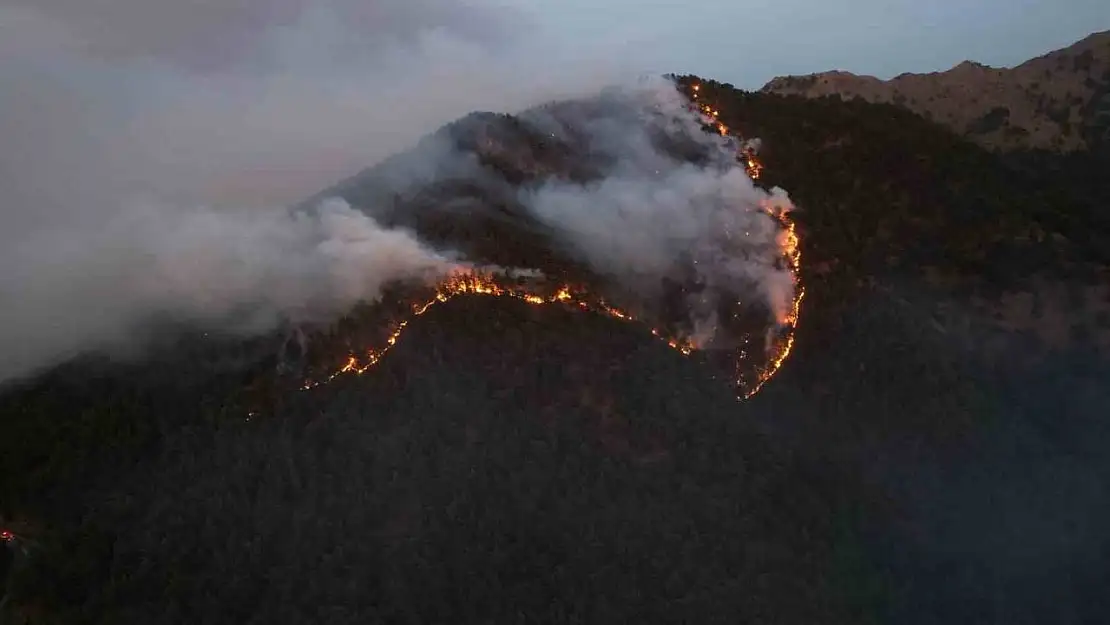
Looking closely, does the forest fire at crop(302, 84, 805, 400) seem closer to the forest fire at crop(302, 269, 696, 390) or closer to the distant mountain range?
the forest fire at crop(302, 269, 696, 390)

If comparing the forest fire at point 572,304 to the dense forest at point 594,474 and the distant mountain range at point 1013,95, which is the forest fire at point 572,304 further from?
the distant mountain range at point 1013,95

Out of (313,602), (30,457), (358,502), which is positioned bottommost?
(313,602)

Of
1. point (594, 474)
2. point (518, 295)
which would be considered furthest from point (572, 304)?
point (594, 474)

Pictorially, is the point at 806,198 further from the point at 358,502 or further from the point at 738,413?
the point at 358,502

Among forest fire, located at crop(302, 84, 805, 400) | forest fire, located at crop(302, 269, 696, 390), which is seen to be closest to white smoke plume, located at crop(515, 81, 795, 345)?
forest fire, located at crop(302, 84, 805, 400)

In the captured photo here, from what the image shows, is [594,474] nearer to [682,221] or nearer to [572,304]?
[572,304]

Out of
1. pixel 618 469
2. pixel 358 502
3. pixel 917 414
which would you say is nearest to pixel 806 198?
pixel 917 414
